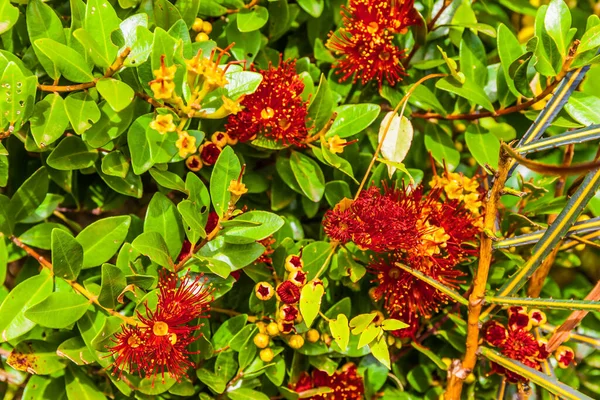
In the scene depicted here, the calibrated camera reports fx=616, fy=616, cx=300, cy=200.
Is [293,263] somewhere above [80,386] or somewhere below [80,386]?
above

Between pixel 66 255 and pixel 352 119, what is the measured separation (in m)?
0.48

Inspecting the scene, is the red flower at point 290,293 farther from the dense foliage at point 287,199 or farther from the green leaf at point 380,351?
the green leaf at point 380,351

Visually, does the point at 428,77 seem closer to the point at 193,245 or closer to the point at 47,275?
the point at 193,245

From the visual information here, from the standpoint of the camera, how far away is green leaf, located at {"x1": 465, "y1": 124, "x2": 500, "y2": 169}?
1.01 meters

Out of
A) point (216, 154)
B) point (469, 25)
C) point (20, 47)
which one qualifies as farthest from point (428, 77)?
point (20, 47)

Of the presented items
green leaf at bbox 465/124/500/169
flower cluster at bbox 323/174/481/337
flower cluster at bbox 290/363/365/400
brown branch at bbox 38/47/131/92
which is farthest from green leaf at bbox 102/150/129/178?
green leaf at bbox 465/124/500/169

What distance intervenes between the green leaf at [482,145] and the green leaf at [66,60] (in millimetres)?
605

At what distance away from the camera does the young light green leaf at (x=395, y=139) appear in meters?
0.98

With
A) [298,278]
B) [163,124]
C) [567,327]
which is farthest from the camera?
[567,327]

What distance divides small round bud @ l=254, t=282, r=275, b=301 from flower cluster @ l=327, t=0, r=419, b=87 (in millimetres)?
364

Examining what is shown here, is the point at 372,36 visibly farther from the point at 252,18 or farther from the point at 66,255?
the point at 66,255

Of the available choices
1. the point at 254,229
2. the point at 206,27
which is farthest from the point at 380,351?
the point at 206,27

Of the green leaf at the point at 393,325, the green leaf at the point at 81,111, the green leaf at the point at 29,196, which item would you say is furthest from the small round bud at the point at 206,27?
the green leaf at the point at 393,325

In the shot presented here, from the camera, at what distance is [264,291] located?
3.01ft
